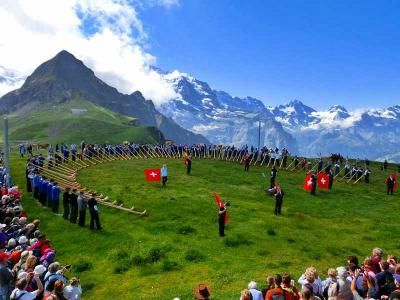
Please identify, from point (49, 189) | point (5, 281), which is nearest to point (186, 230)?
point (49, 189)

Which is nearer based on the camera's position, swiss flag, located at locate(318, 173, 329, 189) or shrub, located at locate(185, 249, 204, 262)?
shrub, located at locate(185, 249, 204, 262)

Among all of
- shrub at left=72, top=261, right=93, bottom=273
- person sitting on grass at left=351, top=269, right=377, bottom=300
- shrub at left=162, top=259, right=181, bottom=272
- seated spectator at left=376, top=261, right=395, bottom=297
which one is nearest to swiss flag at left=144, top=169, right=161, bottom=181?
shrub at left=72, top=261, right=93, bottom=273

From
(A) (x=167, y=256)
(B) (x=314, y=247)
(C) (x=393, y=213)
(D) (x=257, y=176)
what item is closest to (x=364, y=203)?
(C) (x=393, y=213)

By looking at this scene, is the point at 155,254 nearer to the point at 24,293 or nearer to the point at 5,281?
the point at 5,281

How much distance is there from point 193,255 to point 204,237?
3813 millimetres

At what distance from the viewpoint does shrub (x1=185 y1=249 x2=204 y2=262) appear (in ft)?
85.6

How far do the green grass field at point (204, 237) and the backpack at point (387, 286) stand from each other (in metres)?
6.75

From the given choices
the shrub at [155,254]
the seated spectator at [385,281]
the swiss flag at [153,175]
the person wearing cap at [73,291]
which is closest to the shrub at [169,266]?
the shrub at [155,254]

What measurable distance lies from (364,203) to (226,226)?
22.1 metres

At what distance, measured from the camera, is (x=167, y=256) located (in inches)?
1046

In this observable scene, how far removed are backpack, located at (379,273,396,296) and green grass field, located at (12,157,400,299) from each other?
6.75 metres

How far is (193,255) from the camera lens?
86.5ft

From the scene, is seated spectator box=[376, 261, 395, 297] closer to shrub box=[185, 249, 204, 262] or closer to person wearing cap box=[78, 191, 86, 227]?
shrub box=[185, 249, 204, 262]

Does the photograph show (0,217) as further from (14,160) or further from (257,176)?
(14,160)
